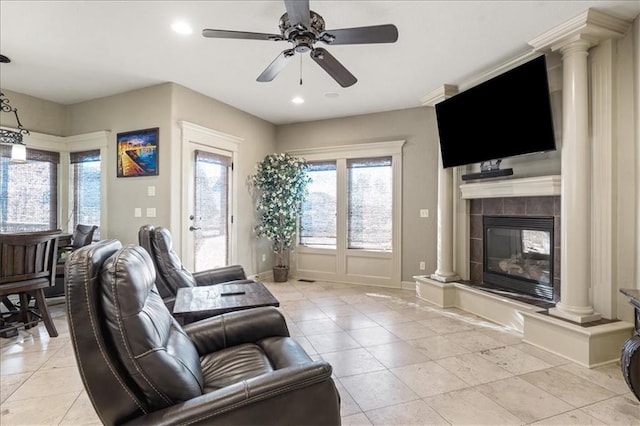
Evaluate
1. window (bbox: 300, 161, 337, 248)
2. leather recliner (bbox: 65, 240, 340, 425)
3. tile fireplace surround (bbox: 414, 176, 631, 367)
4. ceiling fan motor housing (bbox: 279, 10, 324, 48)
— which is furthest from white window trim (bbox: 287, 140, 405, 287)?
leather recliner (bbox: 65, 240, 340, 425)

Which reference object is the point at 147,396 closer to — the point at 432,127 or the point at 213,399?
the point at 213,399

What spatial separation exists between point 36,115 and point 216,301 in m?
4.53

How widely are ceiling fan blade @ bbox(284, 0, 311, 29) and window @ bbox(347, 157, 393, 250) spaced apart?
11.2 feet

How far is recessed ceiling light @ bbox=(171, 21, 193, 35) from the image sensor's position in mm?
2840

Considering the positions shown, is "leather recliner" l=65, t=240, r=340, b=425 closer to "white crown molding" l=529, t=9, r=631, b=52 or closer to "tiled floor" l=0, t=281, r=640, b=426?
"tiled floor" l=0, t=281, r=640, b=426

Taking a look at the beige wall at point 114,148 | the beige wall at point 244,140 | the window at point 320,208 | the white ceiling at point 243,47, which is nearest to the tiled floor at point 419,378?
the beige wall at point 114,148

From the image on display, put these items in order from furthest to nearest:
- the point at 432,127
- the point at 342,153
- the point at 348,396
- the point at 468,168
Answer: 1. the point at 342,153
2. the point at 432,127
3. the point at 468,168
4. the point at 348,396

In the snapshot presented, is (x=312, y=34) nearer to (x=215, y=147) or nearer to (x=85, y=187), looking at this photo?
(x=215, y=147)

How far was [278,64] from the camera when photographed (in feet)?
8.75

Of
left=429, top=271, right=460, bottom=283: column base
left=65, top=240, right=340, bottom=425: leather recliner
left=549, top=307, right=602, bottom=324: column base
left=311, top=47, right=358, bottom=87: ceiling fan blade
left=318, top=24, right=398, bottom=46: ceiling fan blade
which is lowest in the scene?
left=549, top=307, right=602, bottom=324: column base

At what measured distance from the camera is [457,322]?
3635 mm

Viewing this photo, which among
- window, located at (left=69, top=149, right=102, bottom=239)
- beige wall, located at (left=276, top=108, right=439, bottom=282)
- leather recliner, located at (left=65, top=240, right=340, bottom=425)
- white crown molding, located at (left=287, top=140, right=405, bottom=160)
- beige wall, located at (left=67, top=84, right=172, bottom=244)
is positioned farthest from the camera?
white crown molding, located at (left=287, top=140, right=405, bottom=160)

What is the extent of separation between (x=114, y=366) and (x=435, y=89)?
434 centimetres

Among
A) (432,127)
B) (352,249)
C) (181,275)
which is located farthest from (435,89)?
(181,275)
